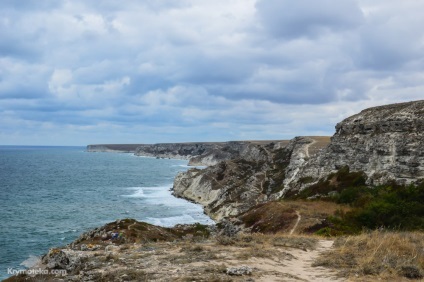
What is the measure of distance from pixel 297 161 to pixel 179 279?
80578 mm

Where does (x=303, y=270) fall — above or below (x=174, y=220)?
above

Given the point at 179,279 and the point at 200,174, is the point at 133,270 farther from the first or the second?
the point at 200,174

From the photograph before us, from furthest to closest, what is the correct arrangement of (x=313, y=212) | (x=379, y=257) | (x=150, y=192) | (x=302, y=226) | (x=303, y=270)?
1. (x=150, y=192)
2. (x=313, y=212)
3. (x=302, y=226)
4. (x=379, y=257)
5. (x=303, y=270)

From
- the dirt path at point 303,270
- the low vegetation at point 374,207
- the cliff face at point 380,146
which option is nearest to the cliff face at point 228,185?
→ the cliff face at point 380,146

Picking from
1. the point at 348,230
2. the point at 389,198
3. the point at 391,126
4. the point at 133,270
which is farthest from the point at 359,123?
the point at 133,270

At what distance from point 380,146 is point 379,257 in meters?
40.3

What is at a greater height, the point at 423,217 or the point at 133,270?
the point at 133,270

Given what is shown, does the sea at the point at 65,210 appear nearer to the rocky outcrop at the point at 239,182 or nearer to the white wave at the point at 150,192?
the white wave at the point at 150,192

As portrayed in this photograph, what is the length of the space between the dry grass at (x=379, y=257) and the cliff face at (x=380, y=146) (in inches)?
1158

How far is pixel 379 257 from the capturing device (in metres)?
15.5

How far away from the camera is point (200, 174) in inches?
4407

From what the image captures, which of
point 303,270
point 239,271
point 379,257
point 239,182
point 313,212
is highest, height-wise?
point 239,271

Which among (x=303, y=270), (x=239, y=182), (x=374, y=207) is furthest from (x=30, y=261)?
(x=239, y=182)

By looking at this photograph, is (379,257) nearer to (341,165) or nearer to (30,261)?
(30,261)
